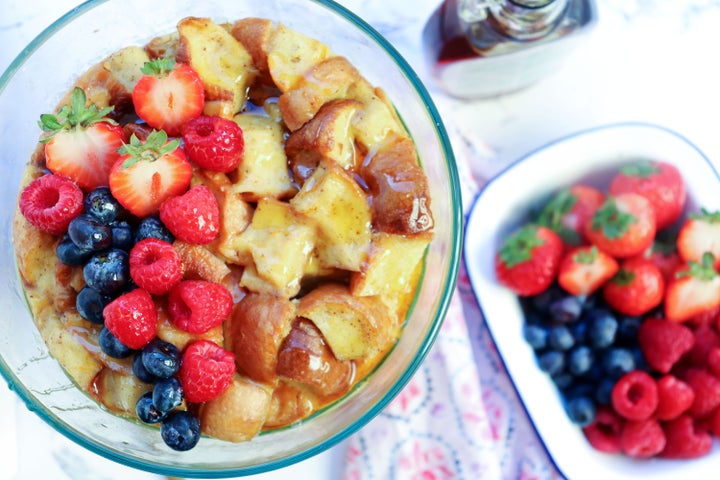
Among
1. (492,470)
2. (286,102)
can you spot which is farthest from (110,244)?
(492,470)

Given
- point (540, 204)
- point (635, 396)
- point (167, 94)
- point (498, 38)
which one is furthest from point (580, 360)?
point (167, 94)

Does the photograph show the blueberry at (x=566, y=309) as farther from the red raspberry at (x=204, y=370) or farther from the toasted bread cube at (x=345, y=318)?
the red raspberry at (x=204, y=370)

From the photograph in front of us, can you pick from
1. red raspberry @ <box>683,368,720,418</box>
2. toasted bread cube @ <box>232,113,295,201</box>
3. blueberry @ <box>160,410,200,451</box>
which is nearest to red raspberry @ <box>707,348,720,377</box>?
red raspberry @ <box>683,368,720,418</box>

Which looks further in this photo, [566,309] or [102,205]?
[566,309]

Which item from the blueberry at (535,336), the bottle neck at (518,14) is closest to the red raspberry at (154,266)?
the bottle neck at (518,14)

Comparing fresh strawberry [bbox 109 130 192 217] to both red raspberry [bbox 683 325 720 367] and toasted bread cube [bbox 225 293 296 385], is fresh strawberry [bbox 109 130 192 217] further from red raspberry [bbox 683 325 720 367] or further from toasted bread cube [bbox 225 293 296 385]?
red raspberry [bbox 683 325 720 367]

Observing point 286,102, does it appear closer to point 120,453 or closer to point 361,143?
point 361,143

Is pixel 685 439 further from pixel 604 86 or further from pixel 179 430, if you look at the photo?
pixel 179 430
